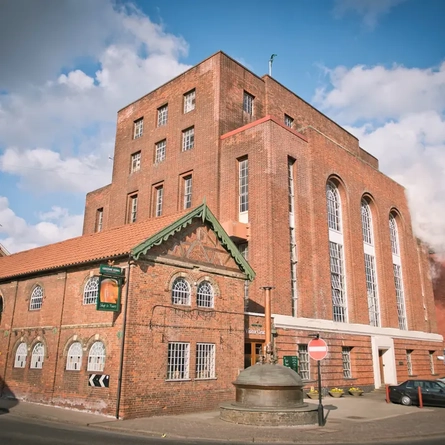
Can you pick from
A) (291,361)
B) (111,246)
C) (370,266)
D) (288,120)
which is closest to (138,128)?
(288,120)

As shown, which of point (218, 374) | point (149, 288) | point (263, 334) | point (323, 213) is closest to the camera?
point (149, 288)

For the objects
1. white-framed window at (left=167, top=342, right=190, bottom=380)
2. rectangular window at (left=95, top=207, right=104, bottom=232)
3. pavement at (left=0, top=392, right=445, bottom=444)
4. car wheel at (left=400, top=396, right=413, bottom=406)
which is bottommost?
pavement at (left=0, top=392, right=445, bottom=444)

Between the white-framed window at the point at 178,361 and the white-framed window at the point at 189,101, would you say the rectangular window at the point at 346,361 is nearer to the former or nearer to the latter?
the white-framed window at the point at 178,361

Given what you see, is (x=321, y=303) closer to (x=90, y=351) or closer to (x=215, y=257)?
(x=215, y=257)

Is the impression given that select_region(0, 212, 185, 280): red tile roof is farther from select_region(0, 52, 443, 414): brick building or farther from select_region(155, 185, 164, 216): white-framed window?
select_region(155, 185, 164, 216): white-framed window

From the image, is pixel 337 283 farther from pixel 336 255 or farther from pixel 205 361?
pixel 205 361

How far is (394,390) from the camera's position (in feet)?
72.6

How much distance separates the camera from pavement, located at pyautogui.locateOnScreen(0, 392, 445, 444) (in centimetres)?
1223

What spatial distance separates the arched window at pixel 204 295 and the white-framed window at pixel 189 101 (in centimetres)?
1700

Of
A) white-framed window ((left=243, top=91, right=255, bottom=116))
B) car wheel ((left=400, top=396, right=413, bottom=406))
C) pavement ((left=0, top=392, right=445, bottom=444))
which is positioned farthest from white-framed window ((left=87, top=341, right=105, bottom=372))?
white-framed window ((left=243, top=91, right=255, bottom=116))

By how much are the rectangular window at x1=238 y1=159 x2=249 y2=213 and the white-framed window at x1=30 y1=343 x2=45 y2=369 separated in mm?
12911

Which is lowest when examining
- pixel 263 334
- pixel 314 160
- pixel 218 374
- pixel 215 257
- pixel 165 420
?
pixel 165 420

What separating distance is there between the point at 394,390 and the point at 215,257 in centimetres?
1124

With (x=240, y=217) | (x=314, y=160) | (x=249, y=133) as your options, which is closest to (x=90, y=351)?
(x=240, y=217)
